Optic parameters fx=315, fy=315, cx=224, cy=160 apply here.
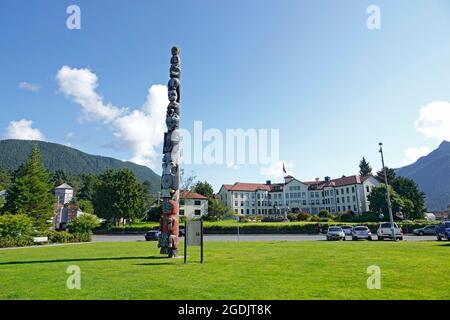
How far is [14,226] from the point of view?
110ft

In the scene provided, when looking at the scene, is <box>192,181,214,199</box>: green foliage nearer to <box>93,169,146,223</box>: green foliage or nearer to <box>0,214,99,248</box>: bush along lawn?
<box>93,169,146,223</box>: green foliage

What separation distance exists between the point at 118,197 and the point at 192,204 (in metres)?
22.5

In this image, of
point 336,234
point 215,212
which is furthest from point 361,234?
point 215,212

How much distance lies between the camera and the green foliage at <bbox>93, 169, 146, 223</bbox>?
232 ft

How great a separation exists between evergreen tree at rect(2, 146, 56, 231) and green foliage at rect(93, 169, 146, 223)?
1450 cm

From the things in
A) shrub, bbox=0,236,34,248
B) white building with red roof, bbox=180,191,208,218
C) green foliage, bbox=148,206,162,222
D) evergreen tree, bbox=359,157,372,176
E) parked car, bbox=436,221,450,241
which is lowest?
shrub, bbox=0,236,34,248

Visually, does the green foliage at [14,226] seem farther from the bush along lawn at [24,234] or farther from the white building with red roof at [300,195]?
the white building with red roof at [300,195]

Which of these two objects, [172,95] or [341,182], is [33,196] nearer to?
[172,95]

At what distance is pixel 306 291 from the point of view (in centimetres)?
838

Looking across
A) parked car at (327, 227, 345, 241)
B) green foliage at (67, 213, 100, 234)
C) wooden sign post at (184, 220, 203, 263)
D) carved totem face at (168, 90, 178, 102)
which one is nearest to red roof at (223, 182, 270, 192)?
green foliage at (67, 213, 100, 234)

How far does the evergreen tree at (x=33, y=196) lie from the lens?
5322 cm

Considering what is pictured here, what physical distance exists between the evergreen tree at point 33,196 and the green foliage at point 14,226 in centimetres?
1889

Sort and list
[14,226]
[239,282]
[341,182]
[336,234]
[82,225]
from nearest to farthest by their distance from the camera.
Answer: [239,282] < [336,234] < [14,226] < [82,225] < [341,182]
